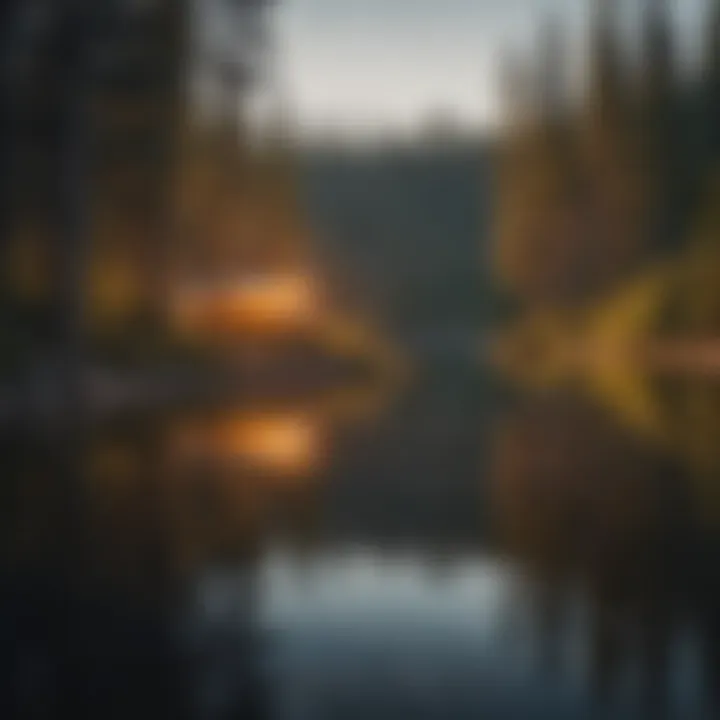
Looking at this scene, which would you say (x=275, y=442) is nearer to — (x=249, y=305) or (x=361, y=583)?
(x=361, y=583)

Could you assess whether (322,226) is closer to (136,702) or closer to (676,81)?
(676,81)

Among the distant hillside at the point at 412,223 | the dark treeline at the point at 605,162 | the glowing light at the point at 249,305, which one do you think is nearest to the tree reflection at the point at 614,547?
the glowing light at the point at 249,305

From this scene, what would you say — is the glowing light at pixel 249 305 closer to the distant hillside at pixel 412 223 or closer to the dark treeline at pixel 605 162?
the dark treeline at pixel 605 162

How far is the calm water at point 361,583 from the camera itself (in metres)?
7.27

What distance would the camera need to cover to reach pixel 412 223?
324 feet

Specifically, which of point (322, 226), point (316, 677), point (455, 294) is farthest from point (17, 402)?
point (455, 294)

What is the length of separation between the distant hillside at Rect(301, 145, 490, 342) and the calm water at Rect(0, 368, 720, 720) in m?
65.1

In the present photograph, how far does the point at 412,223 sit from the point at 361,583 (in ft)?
292

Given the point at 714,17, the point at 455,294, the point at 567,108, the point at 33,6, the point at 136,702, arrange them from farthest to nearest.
Answer: the point at 455,294, the point at 567,108, the point at 714,17, the point at 33,6, the point at 136,702

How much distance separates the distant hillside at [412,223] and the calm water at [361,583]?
214 feet

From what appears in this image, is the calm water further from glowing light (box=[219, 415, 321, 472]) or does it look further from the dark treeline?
the dark treeline

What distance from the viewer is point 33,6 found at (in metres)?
29.0

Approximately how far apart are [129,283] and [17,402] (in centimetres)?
1306

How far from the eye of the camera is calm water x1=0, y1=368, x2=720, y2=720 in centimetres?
727
